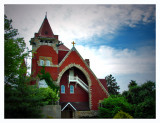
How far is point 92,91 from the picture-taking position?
842 inches

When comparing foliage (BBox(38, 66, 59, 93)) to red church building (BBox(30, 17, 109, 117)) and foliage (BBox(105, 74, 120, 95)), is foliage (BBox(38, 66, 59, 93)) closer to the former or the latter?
red church building (BBox(30, 17, 109, 117))

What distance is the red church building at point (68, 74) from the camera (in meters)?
20.2

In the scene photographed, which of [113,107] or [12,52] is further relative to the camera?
[113,107]

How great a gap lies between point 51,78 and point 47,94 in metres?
4.65

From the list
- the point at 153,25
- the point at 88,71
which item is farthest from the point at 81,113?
the point at 153,25

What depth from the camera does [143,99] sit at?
1547 centimetres

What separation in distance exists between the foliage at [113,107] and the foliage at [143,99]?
71cm

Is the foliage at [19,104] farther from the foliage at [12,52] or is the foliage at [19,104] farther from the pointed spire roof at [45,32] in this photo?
the pointed spire roof at [45,32]

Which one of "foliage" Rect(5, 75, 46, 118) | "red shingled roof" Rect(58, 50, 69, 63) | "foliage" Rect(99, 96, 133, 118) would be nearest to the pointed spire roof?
"red shingled roof" Rect(58, 50, 69, 63)

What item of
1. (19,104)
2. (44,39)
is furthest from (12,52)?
(44,39)

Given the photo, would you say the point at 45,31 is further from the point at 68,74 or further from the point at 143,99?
the point at 143,99

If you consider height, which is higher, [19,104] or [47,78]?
[47,78]

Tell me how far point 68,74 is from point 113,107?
23.0 ft

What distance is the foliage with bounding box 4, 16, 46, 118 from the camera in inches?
375
